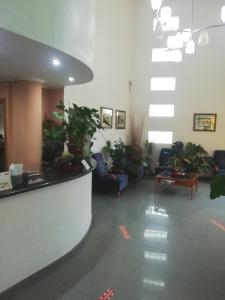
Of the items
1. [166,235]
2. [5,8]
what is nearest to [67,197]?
[166,235]

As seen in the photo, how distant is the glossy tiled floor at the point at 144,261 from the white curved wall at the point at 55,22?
2319 mm

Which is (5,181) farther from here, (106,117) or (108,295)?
(106,117)

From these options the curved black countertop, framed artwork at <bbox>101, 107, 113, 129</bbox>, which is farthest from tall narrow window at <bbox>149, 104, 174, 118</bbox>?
the curved black countertop

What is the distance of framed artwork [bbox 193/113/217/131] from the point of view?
786 cm

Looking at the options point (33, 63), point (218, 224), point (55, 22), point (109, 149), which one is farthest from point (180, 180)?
point (55, 22)

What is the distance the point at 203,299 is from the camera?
240 cm

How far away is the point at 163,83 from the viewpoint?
8.20 metres

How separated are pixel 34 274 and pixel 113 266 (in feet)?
2.84

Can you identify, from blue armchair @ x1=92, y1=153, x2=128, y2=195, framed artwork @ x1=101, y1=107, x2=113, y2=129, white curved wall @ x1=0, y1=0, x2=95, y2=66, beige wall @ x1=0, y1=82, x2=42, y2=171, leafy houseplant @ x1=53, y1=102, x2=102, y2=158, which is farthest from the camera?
framed artwork @ x1=101, y1=107, x2=113, y2=129

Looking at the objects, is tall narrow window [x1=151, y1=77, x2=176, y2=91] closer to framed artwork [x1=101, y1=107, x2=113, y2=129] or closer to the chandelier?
framed artwork [x1=101, y1=107, x2=113, y2=129]

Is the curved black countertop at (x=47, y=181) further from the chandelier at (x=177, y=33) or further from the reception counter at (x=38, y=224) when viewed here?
the chandelier at (x=177, y=33)

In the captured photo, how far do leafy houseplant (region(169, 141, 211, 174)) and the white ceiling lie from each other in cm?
350

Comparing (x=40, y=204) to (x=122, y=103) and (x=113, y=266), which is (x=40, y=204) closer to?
(x=113, y=266)

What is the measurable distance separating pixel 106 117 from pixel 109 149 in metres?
0.89
